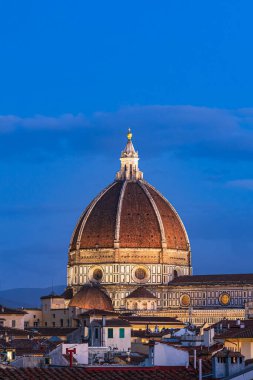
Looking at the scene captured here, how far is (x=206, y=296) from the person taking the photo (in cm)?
15875

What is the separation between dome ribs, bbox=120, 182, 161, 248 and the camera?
547 ft

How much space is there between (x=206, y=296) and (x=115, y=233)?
45.7 feet

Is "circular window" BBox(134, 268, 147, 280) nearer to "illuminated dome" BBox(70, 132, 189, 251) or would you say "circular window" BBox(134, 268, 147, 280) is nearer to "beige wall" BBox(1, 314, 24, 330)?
"illuminated dome" BBox(70, 132, 189, 251)

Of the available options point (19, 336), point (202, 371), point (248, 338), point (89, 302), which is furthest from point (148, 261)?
point (202, 371)

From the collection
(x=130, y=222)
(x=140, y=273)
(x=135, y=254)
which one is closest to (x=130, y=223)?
(x=130, y=222)

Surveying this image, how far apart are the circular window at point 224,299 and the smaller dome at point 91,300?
11360mm

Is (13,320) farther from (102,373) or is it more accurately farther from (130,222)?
(102,373)

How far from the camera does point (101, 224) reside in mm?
168500

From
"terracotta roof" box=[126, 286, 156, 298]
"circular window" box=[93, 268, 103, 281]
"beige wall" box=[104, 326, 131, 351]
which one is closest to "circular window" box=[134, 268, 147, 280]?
"circular window" box=[93, 268, 103, 281]

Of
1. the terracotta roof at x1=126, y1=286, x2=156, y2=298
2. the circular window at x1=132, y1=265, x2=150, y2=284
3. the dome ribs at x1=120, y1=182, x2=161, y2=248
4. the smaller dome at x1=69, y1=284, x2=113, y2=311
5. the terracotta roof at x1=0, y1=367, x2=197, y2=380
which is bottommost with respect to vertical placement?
the terracotta roof at x1=0, y1=367, x2=197, y2=380

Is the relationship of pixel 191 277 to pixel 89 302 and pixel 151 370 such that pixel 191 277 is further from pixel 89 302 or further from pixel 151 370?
pixel 151 370

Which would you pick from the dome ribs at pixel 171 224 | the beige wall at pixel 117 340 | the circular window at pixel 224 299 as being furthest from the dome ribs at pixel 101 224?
the beige wall at pixel 117 340

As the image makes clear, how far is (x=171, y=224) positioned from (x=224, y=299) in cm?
1502

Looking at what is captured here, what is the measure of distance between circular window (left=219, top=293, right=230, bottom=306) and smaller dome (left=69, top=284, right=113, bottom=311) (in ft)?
37.3
